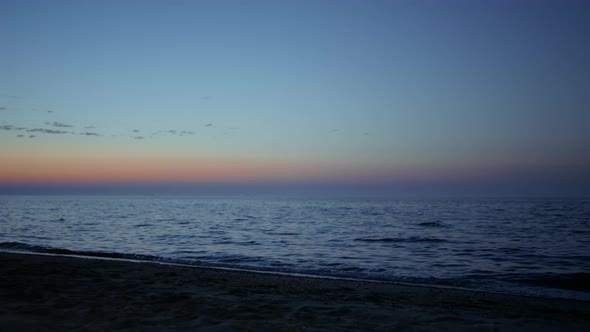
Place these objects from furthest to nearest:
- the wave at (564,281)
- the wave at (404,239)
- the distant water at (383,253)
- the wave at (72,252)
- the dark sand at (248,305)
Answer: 1. the wave at (404,239)
2. the wave at (72,252)
3. the distant water at (383,253)
4. the wave at (564,281)
5. the dark sand at (248,305)

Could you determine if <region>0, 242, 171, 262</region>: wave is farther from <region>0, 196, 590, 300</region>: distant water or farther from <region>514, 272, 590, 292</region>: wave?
<region>514, 272, 590, 292</region>: wave

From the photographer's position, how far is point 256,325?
23.1 ft

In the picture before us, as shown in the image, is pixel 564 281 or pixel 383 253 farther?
pixel 383 253

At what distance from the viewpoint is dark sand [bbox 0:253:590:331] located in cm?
707

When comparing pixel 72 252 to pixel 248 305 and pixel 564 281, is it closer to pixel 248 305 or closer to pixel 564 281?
pixel 248 305

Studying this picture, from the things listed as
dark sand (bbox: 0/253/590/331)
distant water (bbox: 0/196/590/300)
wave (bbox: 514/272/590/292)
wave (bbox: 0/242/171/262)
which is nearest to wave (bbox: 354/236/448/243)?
distant water (bbox: 0/196/590/300)

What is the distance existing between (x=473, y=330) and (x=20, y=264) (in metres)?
14.5

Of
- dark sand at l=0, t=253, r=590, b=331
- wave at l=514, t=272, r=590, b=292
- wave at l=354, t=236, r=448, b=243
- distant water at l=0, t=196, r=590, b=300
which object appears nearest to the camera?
dark sand at l=0, t=253, r=590, b=331

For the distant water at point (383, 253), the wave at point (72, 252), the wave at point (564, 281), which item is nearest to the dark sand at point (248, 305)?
the distant water at point (383, 253)

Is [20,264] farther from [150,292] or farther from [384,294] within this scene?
[384,294]

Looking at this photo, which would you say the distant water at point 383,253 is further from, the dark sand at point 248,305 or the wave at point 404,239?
the dark sand at point 248,305

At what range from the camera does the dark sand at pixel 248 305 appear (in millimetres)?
7074

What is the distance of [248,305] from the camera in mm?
8602

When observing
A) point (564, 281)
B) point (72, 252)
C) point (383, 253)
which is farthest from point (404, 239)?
point (72, 252)
